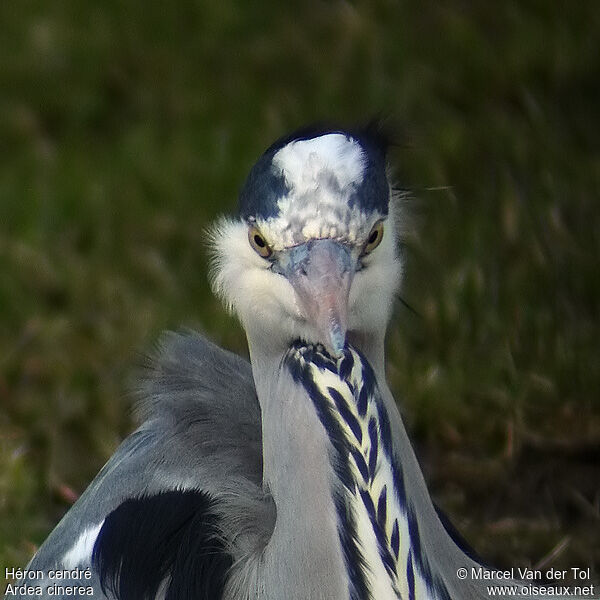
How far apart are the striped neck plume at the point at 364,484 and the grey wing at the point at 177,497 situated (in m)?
0.23

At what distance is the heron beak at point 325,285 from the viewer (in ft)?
6.49

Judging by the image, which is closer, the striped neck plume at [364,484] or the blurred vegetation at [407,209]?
the striped neck plume at [364,484]

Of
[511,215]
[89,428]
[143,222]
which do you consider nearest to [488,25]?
[511,215]

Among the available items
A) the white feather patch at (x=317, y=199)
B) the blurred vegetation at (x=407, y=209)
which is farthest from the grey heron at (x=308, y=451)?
the blurred vegetation at (x=407, y=209)

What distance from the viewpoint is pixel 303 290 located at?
2.01 meters

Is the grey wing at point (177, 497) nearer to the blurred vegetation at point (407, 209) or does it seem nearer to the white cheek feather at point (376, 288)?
the white cheek feather at point (376, 288)

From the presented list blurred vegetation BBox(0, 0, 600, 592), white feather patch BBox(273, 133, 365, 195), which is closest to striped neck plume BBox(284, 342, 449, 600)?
white feather patch BBox(273, 133, 365, 195)

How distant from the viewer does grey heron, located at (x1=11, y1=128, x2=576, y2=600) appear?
2.04 meters

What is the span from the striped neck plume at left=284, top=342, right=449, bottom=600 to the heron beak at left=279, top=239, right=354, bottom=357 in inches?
3.5

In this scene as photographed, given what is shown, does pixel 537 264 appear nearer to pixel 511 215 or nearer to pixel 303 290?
pixel 511 215

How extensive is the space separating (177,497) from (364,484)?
16.9 inches

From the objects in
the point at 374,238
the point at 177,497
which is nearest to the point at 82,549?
the point at 177,497

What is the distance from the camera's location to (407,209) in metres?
2.38

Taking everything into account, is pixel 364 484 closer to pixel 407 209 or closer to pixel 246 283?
pixel 246 283
